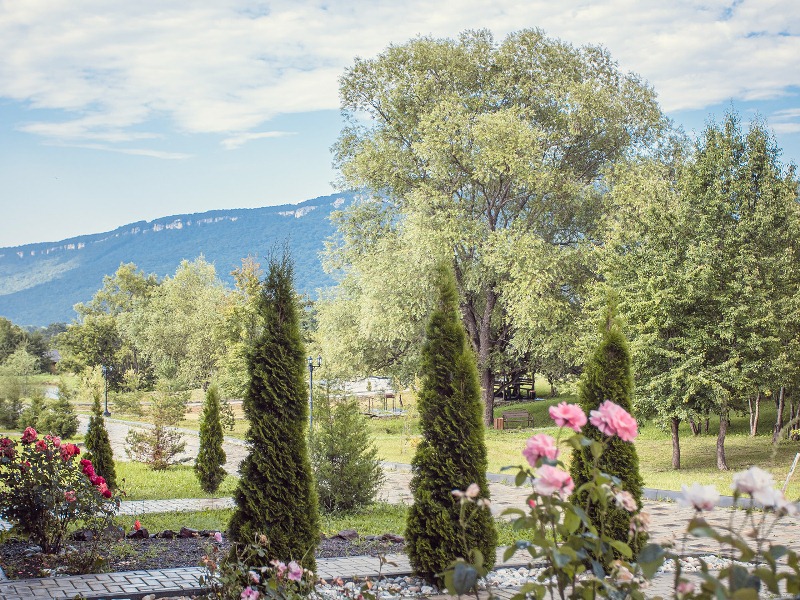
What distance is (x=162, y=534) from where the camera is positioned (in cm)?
863

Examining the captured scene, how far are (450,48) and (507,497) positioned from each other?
1814cm

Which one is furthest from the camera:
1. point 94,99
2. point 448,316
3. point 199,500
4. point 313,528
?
point 94,99

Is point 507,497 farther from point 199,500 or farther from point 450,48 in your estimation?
point 450,48

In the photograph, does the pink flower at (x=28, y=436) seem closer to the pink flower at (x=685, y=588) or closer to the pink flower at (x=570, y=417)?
the pink flower at (x=570, y=417)

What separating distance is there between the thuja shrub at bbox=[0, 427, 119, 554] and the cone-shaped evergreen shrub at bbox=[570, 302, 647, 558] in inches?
179

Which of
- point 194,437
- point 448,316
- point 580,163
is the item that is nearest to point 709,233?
point 580,163

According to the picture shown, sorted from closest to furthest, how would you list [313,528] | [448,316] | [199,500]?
[313,528]
[448,316]
[199,500]

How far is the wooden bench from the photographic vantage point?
28.3 m

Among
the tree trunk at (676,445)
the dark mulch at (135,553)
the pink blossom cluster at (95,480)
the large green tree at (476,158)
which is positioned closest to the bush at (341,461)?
the dark mulch at (135,553)

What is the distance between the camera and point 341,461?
11.4 m

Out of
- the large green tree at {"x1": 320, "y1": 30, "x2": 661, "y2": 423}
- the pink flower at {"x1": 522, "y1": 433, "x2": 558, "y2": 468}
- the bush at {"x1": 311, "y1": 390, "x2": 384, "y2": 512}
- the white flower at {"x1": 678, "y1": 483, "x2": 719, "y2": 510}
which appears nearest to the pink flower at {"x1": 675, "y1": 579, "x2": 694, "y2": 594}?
the white flower at {"x1": 678, "y1": 483, "x2": 719, "y2": 510}

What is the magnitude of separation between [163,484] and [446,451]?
31.7 ft

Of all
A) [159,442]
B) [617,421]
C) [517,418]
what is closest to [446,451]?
[617,421]

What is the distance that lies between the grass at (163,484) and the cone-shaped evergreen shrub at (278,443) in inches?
245
